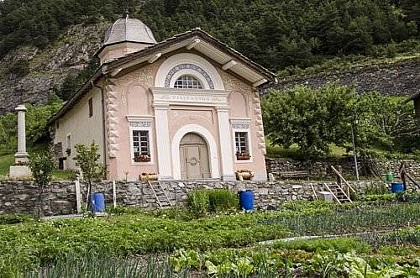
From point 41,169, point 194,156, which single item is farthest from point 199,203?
point 194,156

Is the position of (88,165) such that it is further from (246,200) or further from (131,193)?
(246,200)

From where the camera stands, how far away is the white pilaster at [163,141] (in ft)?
71.3

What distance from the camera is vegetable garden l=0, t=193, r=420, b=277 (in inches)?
203

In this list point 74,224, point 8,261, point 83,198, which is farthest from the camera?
point 83,198

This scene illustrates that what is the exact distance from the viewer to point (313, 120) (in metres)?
26.0


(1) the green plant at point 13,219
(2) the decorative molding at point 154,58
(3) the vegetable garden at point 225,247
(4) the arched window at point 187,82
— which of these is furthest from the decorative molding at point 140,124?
(3) the vegetable garden at point 225,247

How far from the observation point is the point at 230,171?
75.6 ft

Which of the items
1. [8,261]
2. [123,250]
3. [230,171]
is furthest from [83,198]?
[8,261]

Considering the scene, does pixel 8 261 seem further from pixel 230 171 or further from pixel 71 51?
pixel 71 51

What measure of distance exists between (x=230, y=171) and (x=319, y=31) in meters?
38.5

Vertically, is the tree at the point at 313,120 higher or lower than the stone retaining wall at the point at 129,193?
higher

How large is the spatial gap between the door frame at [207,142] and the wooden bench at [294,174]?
13.1 feet

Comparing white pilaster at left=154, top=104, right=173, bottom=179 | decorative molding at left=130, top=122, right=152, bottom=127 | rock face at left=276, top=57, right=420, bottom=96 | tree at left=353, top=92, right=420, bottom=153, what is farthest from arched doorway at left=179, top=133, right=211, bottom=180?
rock face at left=276, top=57, right=420, bottom=96

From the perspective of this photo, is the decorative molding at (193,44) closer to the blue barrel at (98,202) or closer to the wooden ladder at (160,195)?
the wooden ladder at (160,195)
